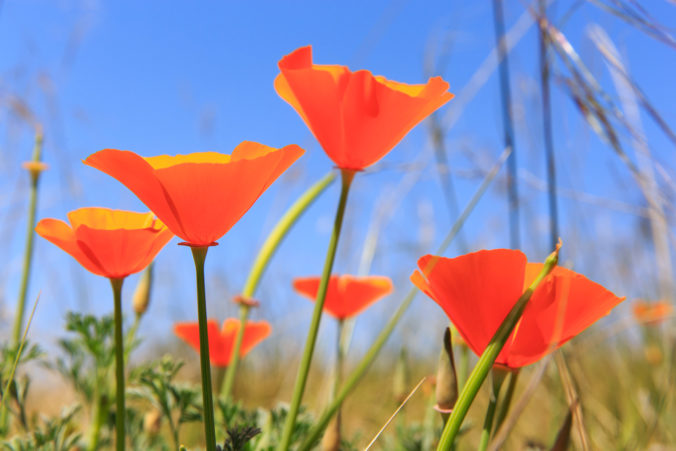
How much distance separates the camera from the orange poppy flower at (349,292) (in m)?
0.87

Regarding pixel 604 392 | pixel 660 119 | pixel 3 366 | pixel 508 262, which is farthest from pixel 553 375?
pixel 604 392

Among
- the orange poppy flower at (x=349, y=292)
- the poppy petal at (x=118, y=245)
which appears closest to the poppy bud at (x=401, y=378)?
the orange poppy flower at (x=349, y=292)

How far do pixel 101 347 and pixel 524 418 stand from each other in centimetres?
135

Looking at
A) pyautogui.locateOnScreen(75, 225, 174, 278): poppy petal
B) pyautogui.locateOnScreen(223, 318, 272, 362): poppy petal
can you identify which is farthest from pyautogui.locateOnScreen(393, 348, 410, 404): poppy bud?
pyautogui.locateOnScreen(75, 225, 174, 278): poppy petal

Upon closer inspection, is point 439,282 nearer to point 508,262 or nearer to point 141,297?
point 508,262

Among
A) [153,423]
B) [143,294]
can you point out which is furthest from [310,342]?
[153,423]

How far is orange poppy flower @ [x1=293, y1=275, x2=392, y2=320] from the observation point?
0.87 meters

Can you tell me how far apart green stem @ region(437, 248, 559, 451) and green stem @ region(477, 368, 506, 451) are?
0.16ft

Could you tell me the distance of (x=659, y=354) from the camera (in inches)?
88.2

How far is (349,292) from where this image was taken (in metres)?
0.88

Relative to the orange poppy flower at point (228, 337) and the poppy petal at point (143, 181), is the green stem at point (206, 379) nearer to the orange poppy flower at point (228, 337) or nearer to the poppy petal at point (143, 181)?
the poppy petal at point (143, 181)

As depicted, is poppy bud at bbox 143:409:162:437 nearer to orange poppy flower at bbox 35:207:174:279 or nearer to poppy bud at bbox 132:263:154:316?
poppy bud at bbox 132:263:154:316

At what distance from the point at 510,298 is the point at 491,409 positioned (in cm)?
9

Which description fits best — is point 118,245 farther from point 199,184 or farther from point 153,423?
point 153,423
